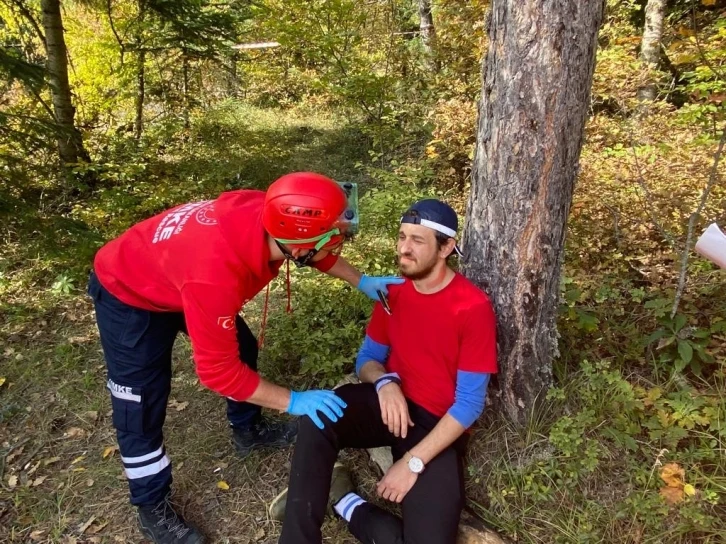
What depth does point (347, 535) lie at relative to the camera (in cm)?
277

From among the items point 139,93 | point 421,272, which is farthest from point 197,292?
point 139,93

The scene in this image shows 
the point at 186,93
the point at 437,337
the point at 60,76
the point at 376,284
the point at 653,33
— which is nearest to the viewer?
the point at 437,337

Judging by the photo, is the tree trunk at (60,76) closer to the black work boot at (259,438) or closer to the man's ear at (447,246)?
the black work boot at (259,438)

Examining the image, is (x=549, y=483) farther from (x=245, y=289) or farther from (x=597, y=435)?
(x=245, y=289)

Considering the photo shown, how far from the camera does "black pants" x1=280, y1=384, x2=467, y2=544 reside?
92.2 inches

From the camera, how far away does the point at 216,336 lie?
2.20m

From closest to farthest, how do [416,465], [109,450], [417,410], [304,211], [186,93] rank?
[304,211]
[416,465]
[417,410]
[109,450]
[186,93]

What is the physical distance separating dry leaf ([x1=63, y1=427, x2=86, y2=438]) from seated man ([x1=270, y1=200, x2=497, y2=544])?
6.00ft

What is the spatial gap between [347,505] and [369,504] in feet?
0.44

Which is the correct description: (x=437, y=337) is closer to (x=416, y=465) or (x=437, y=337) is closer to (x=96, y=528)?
(x=416, y=465)

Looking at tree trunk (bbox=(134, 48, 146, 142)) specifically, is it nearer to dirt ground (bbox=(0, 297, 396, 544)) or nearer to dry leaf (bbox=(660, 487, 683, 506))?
dirt ground (bbox=(0, 297, 396, 544))

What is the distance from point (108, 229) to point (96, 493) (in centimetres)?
361

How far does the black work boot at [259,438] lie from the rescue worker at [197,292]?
0.57m

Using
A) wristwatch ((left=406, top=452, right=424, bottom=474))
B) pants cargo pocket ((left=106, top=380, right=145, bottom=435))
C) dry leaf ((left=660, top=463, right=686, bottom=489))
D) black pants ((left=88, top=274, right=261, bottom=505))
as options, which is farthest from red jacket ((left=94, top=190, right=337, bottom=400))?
dry leaf ((left=660, top=463, right=686, bottom=489))
